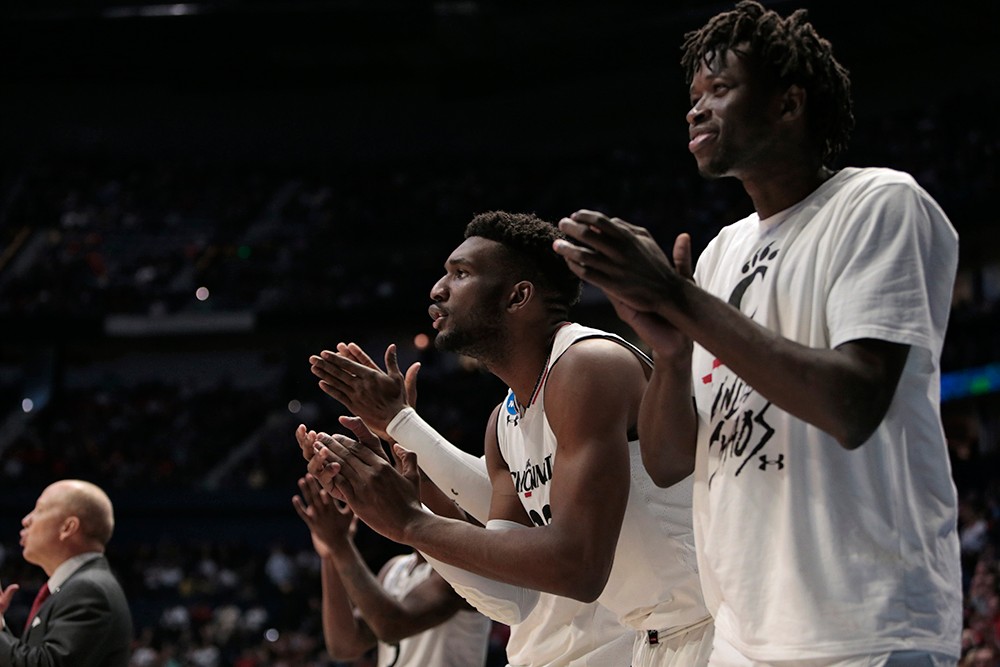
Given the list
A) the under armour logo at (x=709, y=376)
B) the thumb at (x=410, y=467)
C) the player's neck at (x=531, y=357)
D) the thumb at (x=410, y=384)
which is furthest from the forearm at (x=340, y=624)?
the under armour logo at (x=709, y=376)

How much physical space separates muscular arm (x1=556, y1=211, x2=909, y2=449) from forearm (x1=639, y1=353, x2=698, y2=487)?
385mm

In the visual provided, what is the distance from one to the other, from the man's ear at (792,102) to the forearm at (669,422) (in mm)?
554

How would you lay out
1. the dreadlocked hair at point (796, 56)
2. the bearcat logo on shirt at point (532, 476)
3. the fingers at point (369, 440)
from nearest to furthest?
the dreadlocked hair at point (796, 56), the fingers at point (369, 440), the bearcat logo on shirt at point (532, 476)

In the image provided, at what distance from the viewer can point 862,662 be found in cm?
201

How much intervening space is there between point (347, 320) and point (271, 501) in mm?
4275

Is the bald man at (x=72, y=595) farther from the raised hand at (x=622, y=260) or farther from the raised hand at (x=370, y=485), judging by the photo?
the raised hand at (x=622, y=260)

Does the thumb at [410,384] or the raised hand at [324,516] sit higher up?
the thumb at [410,384]

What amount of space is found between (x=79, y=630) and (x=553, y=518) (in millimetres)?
2757

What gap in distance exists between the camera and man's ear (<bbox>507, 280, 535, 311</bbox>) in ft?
11.8

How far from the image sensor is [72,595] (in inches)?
192

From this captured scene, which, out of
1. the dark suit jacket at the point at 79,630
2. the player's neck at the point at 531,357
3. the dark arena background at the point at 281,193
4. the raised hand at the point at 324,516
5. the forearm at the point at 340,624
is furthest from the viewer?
the dark arena background at the point at 281,193

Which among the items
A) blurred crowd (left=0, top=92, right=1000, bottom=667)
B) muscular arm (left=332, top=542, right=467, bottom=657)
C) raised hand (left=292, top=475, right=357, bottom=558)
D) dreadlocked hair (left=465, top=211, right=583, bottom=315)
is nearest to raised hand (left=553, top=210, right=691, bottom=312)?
dreadlocked hair (left=465, top=211, right=583, bottom=315)

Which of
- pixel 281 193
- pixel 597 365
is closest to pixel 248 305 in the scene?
pixel 281 193

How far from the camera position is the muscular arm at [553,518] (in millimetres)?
2830
